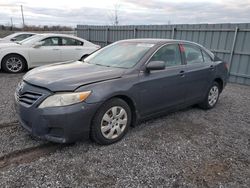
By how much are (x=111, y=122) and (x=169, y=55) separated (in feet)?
5.43

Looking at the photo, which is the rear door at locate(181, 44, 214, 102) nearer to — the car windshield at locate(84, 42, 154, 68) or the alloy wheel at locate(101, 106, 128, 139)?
the car windshield at locate(84, 42, 154, 68)

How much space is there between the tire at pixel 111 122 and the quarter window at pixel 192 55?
1781mm

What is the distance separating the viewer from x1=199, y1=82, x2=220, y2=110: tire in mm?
4949

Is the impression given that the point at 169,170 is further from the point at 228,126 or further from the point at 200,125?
the point at 228,126

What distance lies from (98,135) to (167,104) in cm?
144

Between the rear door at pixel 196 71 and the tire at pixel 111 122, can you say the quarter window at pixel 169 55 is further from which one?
the tire at pixel 111 122

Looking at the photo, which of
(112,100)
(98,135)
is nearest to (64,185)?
(98,135)

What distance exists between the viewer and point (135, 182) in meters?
2.55

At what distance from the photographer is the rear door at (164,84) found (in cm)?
356

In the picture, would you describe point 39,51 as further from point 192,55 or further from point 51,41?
point 192,55

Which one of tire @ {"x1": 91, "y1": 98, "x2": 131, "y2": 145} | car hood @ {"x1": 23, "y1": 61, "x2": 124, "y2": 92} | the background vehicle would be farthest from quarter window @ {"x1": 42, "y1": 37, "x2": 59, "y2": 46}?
tire @ {"x1": 91, "y1": 98, "x2": 131, "y2": 145}

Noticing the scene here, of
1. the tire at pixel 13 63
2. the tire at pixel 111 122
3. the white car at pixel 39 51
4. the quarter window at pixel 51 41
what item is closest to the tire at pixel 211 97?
the tire at pixel 111 122

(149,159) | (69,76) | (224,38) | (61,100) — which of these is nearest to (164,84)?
(149,159)

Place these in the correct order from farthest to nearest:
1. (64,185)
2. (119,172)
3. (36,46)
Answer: (36,46)
(119,172)
(64,185)
